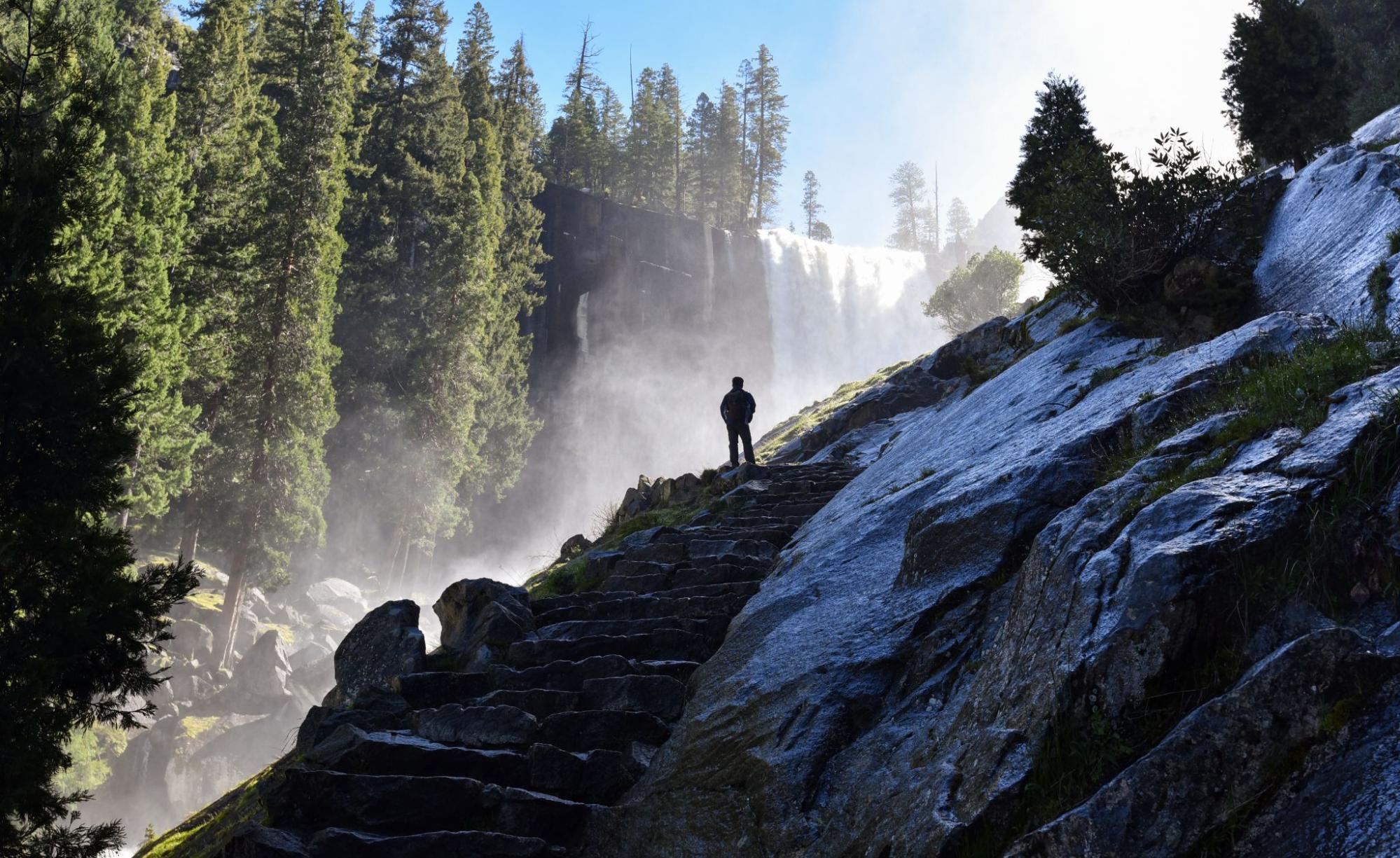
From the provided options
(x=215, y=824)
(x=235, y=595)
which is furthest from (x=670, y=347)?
(x=215, y=824)

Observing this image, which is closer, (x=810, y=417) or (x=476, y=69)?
(x=810, y=417)

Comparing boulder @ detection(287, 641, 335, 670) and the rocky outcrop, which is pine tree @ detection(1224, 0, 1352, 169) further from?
boulder @ detection(287, 641, 335, 670)

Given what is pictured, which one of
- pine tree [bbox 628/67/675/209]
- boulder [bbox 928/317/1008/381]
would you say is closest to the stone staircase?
boulder [bbox 928/317/1008/381]

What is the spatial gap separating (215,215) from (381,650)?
20.8 metres

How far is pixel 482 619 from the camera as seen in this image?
32.8 ft

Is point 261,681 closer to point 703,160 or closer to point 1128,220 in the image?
point 1128,220

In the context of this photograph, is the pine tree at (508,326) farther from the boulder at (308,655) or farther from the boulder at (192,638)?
the boulder at (192,638)

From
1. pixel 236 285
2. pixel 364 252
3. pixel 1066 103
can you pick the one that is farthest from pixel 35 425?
pixel 364 252

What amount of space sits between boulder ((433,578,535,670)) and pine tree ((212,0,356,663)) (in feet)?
65.1

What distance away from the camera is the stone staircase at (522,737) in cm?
631

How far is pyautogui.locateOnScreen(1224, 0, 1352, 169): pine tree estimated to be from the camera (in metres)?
15.1

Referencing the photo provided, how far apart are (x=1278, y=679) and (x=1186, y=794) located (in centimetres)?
55

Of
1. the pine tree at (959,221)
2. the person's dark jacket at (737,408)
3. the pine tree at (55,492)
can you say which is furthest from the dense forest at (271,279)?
the pine tree at (959,221)

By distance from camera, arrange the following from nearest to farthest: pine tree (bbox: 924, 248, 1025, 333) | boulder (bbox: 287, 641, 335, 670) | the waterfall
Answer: boulder (bbox: 287, 641, 335, 670) → pine tree (bbox: 924, 248, 1025, 333) → the waterfall
